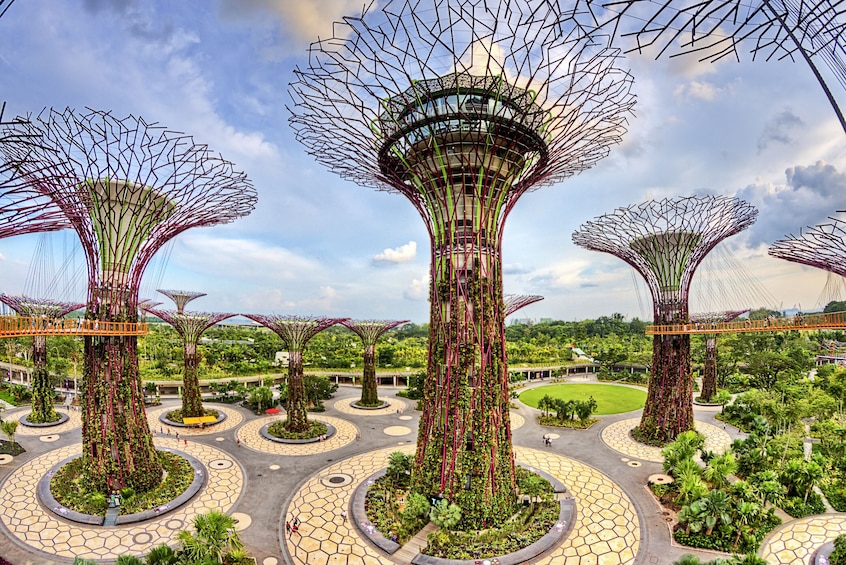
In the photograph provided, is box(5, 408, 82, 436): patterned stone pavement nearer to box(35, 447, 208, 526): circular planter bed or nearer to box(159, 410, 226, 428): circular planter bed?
box(159, 410, 226, 428): circular planter bed

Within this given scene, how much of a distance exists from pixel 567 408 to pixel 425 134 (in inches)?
906

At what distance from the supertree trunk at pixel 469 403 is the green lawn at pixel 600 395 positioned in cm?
2087

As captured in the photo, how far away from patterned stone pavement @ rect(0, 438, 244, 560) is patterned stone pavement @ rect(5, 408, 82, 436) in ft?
20.8

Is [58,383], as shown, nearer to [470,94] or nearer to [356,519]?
[356,519]

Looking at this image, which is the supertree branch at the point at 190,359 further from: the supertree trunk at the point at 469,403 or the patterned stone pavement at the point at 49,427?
the supertree trunk at the point at 469,403

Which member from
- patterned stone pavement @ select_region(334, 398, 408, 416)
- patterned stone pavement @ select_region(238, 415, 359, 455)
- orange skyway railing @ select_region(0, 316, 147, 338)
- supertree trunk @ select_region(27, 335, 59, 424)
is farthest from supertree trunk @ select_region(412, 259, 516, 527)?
supertree trunk @ select_region(27, 335, 59, 424)

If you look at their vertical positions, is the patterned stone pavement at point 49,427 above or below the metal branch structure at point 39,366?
below

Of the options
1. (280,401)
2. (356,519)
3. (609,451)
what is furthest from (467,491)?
(280,401)

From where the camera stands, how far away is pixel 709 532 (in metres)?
14.8

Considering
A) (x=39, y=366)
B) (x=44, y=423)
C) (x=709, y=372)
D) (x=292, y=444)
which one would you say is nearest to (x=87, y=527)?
(x=292, y=444)

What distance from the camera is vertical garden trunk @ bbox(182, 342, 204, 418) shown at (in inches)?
1144

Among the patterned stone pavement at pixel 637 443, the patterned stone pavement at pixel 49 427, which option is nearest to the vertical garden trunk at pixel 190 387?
the patterned stone pavement at pixel 49 427

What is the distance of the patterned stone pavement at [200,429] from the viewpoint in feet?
87.6

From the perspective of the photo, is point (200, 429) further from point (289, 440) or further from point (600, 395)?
point (600, 395)
